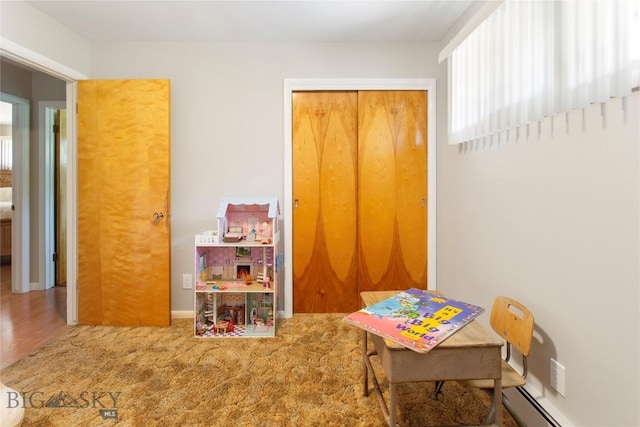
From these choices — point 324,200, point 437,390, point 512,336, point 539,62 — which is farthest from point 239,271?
point 539,62

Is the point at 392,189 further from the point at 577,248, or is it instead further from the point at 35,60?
the point at 35,60

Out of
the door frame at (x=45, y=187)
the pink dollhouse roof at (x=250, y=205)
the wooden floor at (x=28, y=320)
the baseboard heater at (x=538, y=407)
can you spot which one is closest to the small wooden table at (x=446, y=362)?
the baseboard heater at (x=538, y=407)

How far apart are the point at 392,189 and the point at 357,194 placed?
32cm

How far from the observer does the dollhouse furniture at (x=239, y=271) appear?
2.51 m

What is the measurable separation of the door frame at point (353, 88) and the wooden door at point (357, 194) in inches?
1.8

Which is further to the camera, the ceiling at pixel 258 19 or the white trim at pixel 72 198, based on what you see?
the white trim at pixel 72 198

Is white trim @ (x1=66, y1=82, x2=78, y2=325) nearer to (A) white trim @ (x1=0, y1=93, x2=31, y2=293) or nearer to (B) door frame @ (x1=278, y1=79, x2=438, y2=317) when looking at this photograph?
(A) white trim @ (x1=0, y1=93, x2=31, y2=293)

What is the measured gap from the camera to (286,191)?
285 centimetres

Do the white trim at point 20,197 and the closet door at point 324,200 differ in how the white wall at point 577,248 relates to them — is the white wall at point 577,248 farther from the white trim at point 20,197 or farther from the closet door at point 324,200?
the white trim at point 20,197

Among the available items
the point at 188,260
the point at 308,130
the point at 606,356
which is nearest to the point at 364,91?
the point at 308,130

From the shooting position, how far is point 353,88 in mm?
2822

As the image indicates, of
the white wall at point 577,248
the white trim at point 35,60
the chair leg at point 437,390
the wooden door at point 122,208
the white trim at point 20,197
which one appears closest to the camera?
the white wall at point 577,248

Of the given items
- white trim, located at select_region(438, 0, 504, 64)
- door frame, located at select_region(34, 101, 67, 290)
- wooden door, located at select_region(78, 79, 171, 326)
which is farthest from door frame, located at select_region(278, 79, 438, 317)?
door frame, located at select_region(34, 101, 67, 290)

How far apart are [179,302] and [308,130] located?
1989mm
